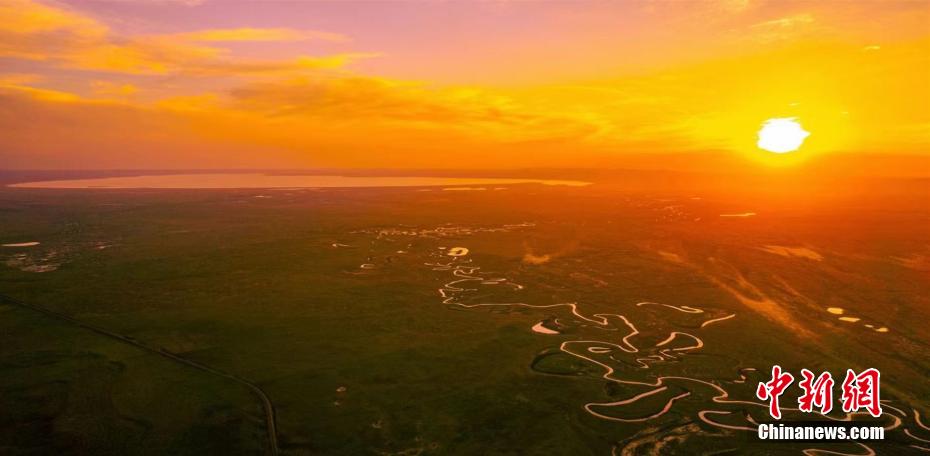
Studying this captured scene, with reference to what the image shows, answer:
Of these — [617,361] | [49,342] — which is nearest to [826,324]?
[617,361]

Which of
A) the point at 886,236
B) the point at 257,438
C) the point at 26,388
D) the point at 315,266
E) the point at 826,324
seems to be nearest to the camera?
the point at 257,438

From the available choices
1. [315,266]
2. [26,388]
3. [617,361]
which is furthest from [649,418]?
[315,266]

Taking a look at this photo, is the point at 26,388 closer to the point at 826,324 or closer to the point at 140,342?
the point at 140,342

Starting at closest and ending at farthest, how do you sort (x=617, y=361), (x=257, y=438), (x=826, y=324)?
(x=257, y=438) → (x=617, y=361) → (x=826, y=324)

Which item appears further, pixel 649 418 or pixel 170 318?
pixel 170 318

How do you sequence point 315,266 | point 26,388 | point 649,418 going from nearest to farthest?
point 649,418
point 26,388
point 315,266

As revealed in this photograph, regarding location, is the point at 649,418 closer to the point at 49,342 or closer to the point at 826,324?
the point at 826,324
